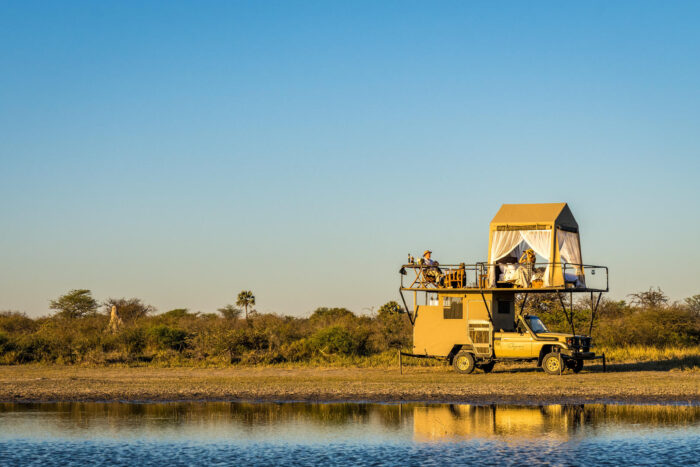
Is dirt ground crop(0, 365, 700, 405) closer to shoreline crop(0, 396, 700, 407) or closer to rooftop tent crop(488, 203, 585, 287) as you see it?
shoreline crop(0, 396, 700, 407)

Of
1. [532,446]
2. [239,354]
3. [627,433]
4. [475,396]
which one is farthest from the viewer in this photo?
[239,354]

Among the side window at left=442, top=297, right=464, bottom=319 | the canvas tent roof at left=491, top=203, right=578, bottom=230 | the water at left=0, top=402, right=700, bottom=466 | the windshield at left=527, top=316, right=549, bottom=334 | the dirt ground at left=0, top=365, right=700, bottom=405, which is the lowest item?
the water at left=0, top=402, right=700, bottom=466

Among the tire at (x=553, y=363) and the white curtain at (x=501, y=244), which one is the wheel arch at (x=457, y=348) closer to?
the white curtain at (x=501, y=244)

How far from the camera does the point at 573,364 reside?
1265 inches

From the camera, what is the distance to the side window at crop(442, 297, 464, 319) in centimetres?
3369

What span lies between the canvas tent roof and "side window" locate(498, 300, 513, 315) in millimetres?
2910

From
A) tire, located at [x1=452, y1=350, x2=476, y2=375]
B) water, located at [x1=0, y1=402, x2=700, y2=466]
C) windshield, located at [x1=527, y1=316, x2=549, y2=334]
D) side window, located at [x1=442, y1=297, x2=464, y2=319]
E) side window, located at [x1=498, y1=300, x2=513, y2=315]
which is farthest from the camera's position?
side window, located at [x1=498, y1=300, x2=513, y2=315]

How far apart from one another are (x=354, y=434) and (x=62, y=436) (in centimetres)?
621

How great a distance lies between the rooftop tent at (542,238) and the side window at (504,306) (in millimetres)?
1461

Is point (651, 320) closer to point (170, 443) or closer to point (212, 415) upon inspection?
point (212, 415)

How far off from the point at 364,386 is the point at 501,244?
26.4ft

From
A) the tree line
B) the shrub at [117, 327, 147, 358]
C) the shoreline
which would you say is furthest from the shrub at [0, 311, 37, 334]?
the shoreline

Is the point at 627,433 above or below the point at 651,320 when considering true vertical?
below

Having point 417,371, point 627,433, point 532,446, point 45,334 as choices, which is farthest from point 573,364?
point 45,334
